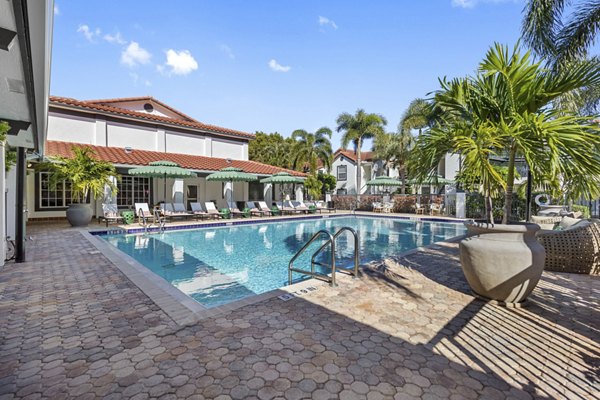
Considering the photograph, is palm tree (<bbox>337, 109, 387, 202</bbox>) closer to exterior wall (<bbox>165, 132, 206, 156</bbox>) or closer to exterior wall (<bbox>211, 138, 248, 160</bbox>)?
exterior wall (<bbox>211, 138, 248, 160</bbox>)

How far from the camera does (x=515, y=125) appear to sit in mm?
4105

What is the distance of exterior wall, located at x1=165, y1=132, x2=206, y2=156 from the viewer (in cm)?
2222

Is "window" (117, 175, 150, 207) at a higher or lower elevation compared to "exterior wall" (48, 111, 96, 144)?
lower

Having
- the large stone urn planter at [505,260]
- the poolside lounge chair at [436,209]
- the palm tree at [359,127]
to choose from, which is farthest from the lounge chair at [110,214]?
the poolside lounge chair at [436,209]

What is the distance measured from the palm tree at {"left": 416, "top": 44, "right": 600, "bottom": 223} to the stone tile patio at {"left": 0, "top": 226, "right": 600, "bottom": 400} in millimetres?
1901

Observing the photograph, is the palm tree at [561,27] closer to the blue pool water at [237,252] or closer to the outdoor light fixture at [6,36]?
the blue pool water at [237,252]

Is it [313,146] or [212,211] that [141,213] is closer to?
[212,211]

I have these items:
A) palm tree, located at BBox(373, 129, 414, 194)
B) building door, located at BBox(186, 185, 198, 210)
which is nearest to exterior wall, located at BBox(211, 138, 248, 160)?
building door, located at BBox(186, 185, 198, 210)

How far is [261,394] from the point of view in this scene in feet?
8.23

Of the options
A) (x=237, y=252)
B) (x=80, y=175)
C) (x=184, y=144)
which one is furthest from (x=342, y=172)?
(x=237, y=252)

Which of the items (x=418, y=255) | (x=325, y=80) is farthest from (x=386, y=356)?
(x=325, y=80)

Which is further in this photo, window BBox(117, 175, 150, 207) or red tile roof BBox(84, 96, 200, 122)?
red tile roof BBox(84, 96, 200, 122)

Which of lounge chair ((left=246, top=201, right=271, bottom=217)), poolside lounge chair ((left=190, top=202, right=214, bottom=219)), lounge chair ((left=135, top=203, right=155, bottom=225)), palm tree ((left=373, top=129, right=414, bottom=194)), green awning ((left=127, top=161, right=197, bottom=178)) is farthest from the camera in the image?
palm tree ((left=373, top=129, right=414, bottom=194))

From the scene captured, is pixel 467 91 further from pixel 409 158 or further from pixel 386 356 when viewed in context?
pixel 386 356
